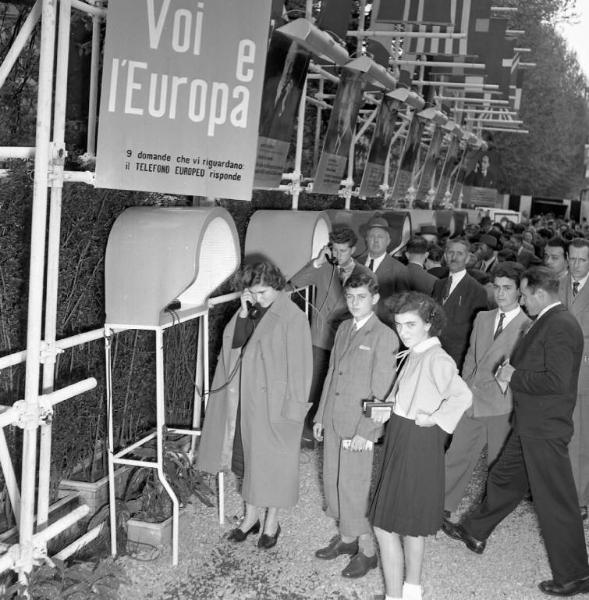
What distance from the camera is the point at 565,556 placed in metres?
5.00

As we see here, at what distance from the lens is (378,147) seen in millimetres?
10516

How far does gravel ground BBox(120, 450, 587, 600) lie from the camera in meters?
4.94

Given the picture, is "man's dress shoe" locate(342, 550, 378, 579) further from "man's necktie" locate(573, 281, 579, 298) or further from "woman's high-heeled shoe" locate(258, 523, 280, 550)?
"man's necktie" locate(573, 281, 579, 298)

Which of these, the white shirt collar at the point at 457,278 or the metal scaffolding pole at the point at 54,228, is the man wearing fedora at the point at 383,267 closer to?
the white shirt collar at the point at 457,278

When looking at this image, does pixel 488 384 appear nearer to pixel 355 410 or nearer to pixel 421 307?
pixel 355 410

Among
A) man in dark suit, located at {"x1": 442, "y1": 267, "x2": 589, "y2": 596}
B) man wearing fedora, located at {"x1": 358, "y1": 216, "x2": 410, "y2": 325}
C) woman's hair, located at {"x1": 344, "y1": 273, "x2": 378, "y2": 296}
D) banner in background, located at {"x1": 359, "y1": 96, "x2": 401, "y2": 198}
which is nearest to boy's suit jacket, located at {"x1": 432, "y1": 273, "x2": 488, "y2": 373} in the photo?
man wearing fedora, located at {"x1": 358, "y1": 216, "x2": 410, "y2": 325}

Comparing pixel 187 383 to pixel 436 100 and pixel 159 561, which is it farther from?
pixel 436 100

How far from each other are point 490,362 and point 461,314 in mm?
1075

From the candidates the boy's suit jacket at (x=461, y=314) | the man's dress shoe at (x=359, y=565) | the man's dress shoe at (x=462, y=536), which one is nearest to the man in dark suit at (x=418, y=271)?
the boy's suit jacket at (x=461, y=314)

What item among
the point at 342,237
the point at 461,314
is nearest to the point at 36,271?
the point at 342,237

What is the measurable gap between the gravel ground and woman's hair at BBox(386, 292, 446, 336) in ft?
5.68

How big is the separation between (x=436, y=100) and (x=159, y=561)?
46.2 feet

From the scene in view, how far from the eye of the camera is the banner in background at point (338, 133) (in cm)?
800

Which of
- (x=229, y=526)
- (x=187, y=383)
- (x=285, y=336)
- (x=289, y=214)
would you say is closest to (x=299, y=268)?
(x=289, y=214)
